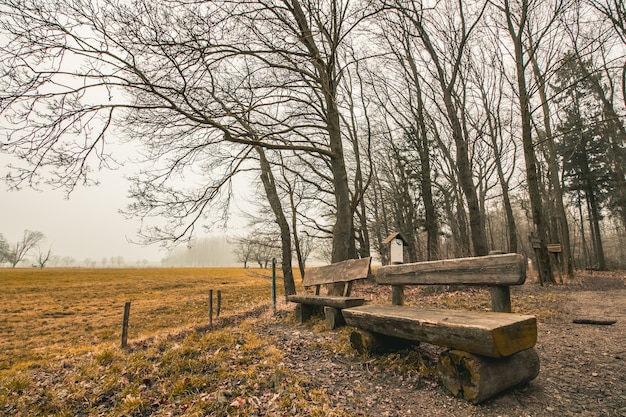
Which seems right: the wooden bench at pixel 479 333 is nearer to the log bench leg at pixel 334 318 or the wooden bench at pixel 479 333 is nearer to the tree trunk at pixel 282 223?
the log bench leg at pixel 334 318

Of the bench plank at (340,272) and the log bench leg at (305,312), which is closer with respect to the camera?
the bench plank at (340,272)

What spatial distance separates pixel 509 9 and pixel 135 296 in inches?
1228

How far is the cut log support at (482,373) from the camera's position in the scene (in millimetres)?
2312

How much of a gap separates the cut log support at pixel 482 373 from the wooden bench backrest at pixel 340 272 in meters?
2.15

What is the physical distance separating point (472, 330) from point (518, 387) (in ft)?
2.82

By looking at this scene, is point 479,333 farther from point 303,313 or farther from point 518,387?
point 303,313

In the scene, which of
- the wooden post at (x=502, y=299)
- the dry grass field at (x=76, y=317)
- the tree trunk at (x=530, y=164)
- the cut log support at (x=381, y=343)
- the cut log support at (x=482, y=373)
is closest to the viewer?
the cut log support at (x=482, y=373)

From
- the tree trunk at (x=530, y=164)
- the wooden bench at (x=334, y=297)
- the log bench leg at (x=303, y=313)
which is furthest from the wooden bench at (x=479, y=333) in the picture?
the tree trunk at (x=530, y=164)

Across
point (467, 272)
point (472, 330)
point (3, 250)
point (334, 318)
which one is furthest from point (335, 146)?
point (3, 250)

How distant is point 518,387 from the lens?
2.55 metres

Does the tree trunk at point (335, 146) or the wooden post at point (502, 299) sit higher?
the tree trunk at point (335, 146)

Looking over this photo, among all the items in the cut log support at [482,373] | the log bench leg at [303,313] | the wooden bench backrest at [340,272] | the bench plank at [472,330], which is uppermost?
the wooden bench backrest at [340,272]

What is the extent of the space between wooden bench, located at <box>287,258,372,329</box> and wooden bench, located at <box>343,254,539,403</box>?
135 centimetres

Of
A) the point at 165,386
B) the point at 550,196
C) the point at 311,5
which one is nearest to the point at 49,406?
the point at 165,386
